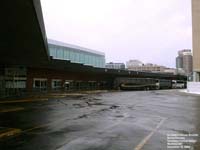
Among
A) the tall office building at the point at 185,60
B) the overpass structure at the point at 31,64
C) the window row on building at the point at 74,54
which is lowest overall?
the overpass structure at the point at 31,64

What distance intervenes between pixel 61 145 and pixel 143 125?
528 centimetres

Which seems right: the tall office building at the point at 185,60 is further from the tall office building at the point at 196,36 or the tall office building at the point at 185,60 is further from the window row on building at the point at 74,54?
the tall office building at the point at 196,36

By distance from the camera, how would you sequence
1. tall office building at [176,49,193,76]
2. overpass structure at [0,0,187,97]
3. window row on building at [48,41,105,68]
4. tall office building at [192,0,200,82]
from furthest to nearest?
tall office building at [176,49,193,76], window row on building at [48,41,105,68], tall office building at [192,0,200,82], overpass structure at [0,0,187,97]

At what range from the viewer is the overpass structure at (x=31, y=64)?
11281mm

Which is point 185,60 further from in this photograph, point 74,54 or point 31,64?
point 31,64

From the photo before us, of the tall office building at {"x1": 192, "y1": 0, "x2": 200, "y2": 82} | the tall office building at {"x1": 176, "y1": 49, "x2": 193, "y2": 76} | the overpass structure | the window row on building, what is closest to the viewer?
the overpass structure

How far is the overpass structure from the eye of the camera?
11281mm

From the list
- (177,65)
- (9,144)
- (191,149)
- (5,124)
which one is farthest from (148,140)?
(177,65)

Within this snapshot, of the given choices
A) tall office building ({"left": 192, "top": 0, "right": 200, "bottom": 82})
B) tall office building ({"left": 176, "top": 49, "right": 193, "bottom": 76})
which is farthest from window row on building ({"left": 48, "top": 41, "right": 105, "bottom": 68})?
tall office building ({"left": 176, "top": 49, "right": 193, "bottom": 76})

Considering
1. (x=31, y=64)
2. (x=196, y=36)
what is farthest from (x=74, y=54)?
(x=31, y=64)

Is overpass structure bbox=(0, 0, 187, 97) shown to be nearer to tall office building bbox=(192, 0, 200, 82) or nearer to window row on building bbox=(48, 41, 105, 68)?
window row on building bbox=(48, 41, 105, 68)

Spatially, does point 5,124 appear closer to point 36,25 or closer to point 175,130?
point 36,25

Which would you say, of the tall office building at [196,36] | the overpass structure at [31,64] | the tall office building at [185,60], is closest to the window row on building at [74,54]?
the overpass structure at [31,64]

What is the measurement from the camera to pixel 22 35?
1585 centimetres
